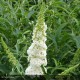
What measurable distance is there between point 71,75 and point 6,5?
195 cm

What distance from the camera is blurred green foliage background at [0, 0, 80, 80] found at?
284cm

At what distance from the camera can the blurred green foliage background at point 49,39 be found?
112 inches

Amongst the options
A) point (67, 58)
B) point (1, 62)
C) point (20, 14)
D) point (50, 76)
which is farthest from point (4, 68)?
point (20, 14)

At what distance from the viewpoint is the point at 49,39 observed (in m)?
3.39

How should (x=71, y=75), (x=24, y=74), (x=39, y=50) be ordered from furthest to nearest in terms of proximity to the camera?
1. (x=71, y=75)
2. (x=24, y=74)
3. (x=39, y=50)

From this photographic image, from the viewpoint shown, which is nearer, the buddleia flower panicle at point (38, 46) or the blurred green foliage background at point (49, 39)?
the buddleia flower panicle at point (38, 46)

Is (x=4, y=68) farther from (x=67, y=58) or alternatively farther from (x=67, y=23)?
(x=67, y=23)

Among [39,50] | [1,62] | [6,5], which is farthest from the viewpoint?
[6,5]

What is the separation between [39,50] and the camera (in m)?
2.37

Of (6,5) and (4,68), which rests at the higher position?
(6,5)

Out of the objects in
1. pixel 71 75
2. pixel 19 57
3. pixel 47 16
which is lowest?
A: pixel 71 75

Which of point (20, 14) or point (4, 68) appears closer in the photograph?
point (4, 68)

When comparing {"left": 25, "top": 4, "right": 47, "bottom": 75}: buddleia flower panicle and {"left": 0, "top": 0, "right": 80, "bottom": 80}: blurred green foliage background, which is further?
{"left": 0, "top": 0, "right": 80, "bottom": 80}: blurred green foliage background

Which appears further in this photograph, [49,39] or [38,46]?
[49,39]
